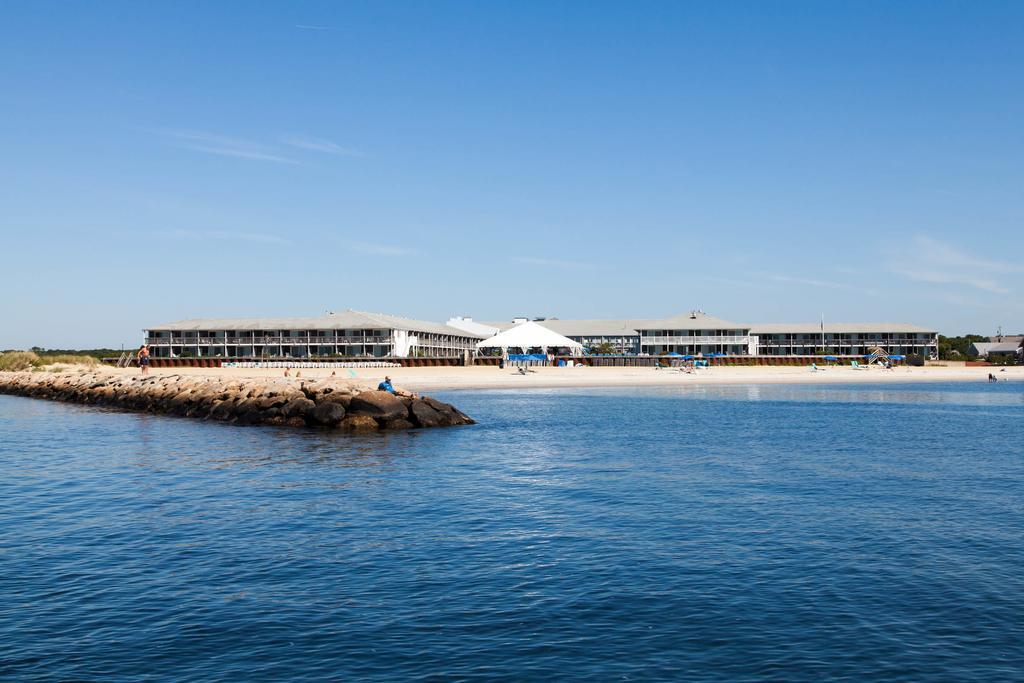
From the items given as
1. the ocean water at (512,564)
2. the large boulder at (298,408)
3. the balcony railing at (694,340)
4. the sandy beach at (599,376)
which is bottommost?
the ocean water at (512,564)

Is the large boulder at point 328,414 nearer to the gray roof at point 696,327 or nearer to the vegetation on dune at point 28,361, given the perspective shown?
the vegetation on dune at point 28,361

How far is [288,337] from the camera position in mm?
115812

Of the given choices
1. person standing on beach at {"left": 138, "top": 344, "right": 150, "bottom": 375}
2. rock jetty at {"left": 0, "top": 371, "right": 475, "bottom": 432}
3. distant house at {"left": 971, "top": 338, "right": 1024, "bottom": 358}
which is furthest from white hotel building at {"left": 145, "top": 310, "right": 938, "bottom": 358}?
rock jetty at {"left": 0, "top": 371, "right": 475, "bottom": 432}

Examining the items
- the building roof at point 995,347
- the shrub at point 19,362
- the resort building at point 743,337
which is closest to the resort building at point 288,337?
the shrub at point 19,362

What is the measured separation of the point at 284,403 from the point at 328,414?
11.8ft

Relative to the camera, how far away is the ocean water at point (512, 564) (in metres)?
9.59

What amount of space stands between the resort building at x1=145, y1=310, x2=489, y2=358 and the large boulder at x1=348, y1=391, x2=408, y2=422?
73.7 metres

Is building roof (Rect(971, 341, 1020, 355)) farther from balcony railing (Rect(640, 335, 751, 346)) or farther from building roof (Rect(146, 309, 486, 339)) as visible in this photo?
building roof (Rect(146, 309, 486, 339))

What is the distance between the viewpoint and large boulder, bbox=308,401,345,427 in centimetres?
3794

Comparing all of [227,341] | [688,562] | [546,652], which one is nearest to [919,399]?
[688,562]

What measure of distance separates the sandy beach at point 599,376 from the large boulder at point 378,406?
31.0 m

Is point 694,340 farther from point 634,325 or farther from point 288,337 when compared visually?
point 288,337

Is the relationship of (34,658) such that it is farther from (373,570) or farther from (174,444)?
(174,444)

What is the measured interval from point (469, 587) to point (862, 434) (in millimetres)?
27114
